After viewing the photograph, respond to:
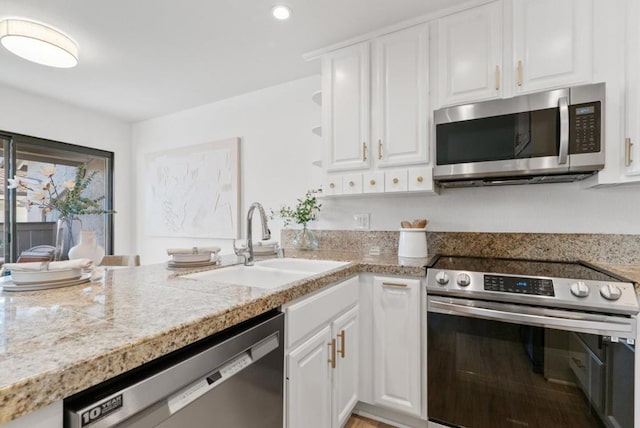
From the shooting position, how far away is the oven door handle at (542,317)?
1.14m

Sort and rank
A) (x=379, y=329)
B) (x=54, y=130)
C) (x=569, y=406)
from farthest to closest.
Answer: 1. (x=54, y=130)
2. (x=379, y=329)
3. (x=569, y=406)

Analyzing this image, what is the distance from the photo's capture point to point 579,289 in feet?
3.94

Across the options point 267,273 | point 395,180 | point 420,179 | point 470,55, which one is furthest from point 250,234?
point 470,55

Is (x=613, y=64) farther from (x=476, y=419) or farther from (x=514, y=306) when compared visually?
(x=476, y=419)

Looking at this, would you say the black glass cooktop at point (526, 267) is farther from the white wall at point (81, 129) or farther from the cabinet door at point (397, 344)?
the white wall at point (81, 129)

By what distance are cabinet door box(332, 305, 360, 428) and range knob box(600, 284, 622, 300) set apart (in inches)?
42.1

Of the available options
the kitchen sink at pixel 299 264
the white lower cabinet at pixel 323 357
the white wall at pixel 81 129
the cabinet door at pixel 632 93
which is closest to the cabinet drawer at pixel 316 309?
the white lower cabinet at pixel 323 357

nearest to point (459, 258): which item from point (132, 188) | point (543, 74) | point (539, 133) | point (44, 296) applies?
point (539, 133)

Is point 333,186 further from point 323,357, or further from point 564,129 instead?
point 564,129

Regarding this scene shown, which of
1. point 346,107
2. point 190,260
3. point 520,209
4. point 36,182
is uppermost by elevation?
point 346,107

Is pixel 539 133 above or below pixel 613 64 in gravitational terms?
below

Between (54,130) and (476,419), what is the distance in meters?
4.29

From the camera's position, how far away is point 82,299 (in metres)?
0.89

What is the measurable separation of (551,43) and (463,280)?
4.29 feet
